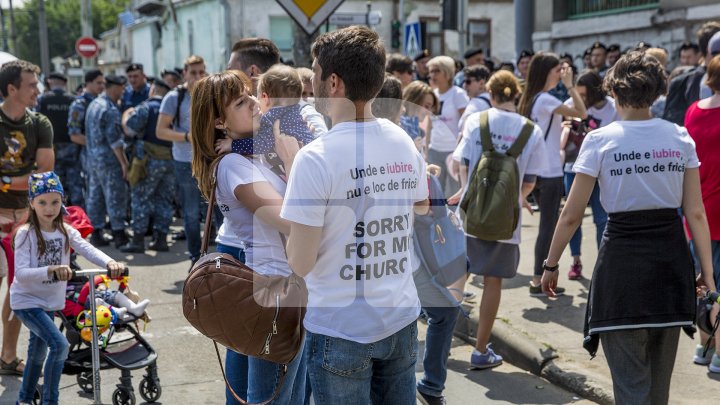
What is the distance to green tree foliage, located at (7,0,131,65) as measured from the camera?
74938 mm

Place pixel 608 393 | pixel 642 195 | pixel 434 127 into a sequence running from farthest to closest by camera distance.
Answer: pixel 434 127 → pixel 608 393 → pixel 642 195

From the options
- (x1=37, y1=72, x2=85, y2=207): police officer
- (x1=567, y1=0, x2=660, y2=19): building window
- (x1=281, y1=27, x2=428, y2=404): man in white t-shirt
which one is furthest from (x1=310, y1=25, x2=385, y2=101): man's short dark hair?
(x1=567, y1=0, x2=660, y2=19): building window

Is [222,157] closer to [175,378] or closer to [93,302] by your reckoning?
[93,302]

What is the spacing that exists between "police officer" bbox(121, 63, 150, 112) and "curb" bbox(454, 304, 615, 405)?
649cm

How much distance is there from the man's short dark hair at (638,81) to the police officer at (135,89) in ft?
28.8

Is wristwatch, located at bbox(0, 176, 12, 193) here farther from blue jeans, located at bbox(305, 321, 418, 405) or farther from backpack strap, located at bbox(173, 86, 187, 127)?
blue jeans, located at bbox(305, 321, 418, 405)

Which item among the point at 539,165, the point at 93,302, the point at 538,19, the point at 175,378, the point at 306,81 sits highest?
the point at 538,19

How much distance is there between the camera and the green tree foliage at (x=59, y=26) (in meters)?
A: 74.9

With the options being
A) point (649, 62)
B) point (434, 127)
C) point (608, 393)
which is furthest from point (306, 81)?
point (434, 127)

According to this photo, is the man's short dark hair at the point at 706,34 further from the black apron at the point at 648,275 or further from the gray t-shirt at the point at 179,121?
the gray t-shirt at the point at 179,121

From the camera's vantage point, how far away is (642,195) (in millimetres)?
3936

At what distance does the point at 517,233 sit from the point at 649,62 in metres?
2.24

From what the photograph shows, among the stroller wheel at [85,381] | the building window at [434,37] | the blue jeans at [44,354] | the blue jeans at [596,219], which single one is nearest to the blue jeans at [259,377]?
the blue jeans at [44,354]

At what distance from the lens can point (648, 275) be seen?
396cm
